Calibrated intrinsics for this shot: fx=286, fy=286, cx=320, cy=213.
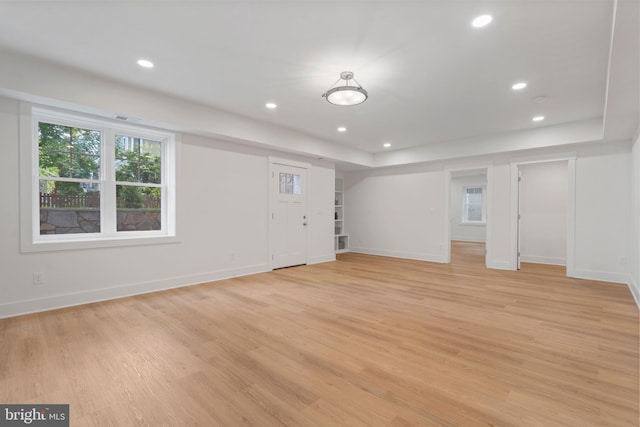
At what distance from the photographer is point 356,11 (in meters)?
2.31

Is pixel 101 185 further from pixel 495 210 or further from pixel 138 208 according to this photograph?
pixel 495 210

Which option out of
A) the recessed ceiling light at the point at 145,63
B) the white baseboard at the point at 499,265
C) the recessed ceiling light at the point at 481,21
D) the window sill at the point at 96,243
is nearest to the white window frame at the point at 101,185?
the window sill at the point at 96,243

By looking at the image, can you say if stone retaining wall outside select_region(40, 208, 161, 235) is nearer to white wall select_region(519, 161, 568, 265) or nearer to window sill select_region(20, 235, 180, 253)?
window sill select_region(20, 235, 180, 253)

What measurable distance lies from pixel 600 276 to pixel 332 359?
563 centimetres

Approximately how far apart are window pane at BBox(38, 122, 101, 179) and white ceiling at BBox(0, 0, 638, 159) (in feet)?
3.17

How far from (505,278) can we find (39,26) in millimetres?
7074

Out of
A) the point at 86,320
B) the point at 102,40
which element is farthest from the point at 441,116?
the point at 86,320

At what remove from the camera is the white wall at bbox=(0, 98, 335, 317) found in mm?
3229

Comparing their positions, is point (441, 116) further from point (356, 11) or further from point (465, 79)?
point (356, 11)

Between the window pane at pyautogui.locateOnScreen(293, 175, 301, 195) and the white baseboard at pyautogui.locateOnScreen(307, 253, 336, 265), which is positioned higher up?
the window pane at pyautogui.locateOnScreen(293, 175, 301, 195)

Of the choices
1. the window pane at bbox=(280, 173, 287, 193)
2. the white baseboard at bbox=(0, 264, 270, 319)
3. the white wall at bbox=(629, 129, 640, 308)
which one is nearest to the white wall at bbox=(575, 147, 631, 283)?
the white wall at bbox=(629, 129, 640, 308)

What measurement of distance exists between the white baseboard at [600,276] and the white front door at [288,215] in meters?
5.24

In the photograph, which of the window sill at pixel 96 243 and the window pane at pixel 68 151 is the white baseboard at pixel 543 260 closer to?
the window sill at pixel 96 243

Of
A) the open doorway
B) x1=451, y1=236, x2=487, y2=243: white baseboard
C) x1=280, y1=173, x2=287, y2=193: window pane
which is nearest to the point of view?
x1=280, y1=173, x2=287, y2=193: window pane
